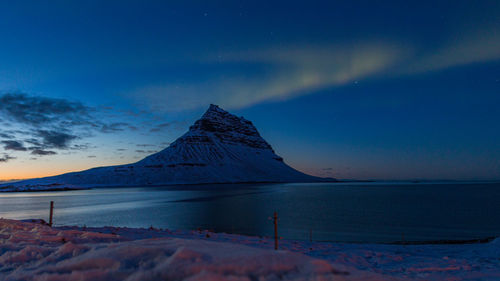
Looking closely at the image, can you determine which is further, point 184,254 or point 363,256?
point 363,256

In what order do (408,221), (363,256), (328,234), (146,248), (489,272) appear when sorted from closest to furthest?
(146,248) → (489,272) → (363,256) → (328,234) → (408,221)

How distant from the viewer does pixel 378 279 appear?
10.6 ft

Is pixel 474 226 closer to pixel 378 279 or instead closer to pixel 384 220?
pixel 384 220

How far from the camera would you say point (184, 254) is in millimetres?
3852

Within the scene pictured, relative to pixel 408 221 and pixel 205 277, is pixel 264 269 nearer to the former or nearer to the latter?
pixel 205 277

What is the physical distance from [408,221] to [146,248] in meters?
39.1

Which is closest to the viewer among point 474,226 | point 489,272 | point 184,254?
point 184,254

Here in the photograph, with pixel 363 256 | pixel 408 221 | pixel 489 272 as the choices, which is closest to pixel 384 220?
pixel 408 221

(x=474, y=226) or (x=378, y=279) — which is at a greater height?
(x=378, y=279)

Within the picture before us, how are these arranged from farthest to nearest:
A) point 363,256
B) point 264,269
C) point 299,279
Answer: point 363,256, point 264,269, point 299,279

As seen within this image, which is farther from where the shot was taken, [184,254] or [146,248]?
[146,248]

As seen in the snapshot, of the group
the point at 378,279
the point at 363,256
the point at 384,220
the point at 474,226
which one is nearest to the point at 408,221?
the point at 384,220

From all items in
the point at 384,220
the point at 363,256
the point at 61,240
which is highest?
the point at 61,240

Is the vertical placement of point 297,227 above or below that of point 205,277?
below
